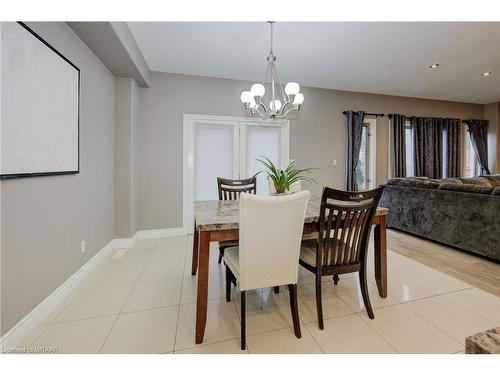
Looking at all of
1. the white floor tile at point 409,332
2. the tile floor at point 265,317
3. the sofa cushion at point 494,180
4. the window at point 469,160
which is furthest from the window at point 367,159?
the white floor tile at point 409,332

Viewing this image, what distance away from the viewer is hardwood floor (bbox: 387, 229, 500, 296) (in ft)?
7.63

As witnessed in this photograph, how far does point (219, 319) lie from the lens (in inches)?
70.0

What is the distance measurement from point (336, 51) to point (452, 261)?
292 centimetres

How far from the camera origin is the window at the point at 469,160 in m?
5.74

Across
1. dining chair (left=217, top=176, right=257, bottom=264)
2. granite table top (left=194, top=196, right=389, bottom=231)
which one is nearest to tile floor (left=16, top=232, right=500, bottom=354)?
granite table top (left=194, top=196, right=389, bottom=231)

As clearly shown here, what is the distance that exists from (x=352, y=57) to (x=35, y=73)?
11.3ft

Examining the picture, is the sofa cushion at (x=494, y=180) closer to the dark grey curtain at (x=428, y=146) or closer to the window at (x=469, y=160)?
the dark grey curtain at (x=428, y=146)

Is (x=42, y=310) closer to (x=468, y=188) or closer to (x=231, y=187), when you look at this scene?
(x=231, y=187)

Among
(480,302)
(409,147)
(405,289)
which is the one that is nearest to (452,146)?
(409,147)

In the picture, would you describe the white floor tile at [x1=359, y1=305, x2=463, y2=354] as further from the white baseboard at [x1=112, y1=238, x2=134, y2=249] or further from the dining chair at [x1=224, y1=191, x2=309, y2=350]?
the white baseboard at [x1=112, y1=238, x2=134, y2=249]

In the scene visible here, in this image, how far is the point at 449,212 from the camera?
10.3ft

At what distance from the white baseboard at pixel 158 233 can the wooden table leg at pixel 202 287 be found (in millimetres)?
2566

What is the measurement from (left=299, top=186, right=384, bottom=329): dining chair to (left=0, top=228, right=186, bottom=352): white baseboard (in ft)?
6.32
